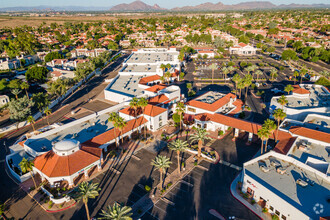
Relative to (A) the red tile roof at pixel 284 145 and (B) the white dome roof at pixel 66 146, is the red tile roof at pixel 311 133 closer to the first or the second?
(A) the red tile roof at pixel 284 145

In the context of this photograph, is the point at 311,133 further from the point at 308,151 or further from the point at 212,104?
the point at 212,104

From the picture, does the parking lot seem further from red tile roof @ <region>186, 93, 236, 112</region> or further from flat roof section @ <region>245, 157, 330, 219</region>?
red tile roof @ <region>186, 93, 236, 112</region>

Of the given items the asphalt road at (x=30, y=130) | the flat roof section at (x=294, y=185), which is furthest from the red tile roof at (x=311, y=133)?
the asphalt road at (x=30, y=130)

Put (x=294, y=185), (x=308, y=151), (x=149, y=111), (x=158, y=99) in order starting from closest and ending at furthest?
(x=294, y=185) → (x=308, y=151) → (x=149, y=111) → (x=158, y=99)

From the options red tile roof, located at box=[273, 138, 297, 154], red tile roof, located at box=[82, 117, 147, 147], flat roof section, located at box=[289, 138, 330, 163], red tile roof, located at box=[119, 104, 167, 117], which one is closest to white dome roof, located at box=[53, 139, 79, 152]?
red tile roof, located at box=[82, 117, 147, 147]

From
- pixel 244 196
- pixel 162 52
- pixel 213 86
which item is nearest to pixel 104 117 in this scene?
pixel 244 196

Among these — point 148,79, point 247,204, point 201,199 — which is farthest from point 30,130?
point 247,204
